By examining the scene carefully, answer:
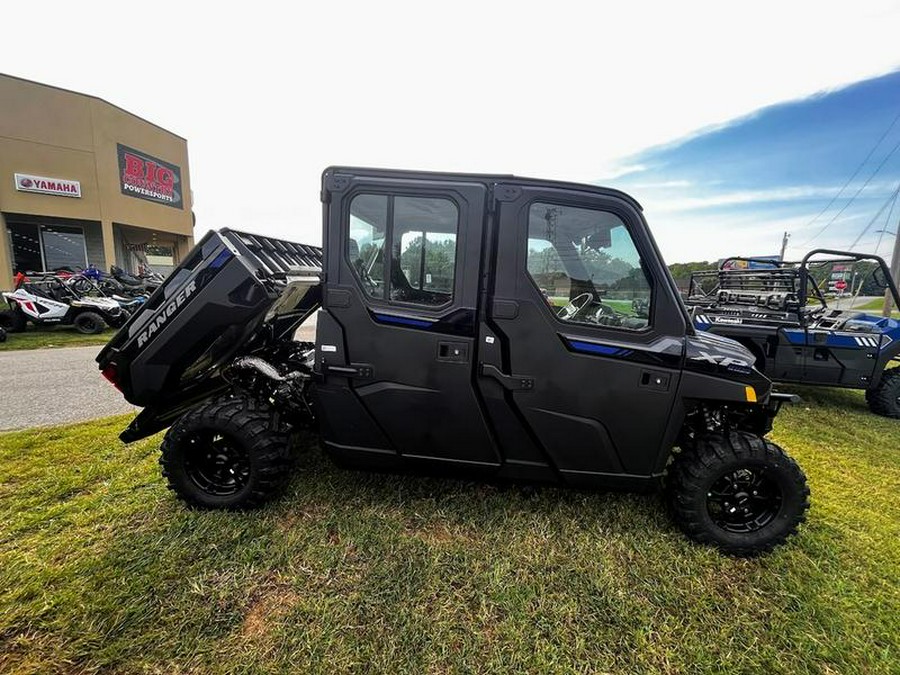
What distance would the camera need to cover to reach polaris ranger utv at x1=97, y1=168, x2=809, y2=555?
2373 mm

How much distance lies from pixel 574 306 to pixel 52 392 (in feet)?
23.2

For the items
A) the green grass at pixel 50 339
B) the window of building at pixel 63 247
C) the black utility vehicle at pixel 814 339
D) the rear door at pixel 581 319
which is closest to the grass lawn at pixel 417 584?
the rear door at pixel 581 319

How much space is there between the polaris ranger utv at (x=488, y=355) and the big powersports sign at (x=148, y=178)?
2308 centimetres

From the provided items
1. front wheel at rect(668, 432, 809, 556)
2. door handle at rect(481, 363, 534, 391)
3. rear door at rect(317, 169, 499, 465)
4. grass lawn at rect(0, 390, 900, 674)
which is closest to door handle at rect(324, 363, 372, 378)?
rear door at rect(317, 169, 499, 465)

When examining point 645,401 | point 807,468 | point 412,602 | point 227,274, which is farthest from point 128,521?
point 807,468

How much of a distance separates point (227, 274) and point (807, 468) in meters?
5.26

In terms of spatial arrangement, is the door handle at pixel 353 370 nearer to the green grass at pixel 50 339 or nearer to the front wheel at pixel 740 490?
the front wheel at pixel 740 490

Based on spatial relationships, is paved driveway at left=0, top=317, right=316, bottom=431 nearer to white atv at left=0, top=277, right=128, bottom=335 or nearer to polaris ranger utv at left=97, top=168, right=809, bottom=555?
polaris ranger utv at left=97, top=168, right=809, bottom=555

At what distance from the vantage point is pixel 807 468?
374 cm

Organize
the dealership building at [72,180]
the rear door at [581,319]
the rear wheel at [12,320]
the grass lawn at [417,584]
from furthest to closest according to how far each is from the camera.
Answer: the dealership building at [72,180], the rear wheel at [12,320], the rear door at [581,319], the grass lawn at [417,584]

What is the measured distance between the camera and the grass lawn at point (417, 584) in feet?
6.01

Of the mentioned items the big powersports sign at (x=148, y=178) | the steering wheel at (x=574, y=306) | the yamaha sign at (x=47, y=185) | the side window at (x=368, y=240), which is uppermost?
the big powersports sign at (x=148, y=178)

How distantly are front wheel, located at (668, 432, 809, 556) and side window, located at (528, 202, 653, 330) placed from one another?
98 cm

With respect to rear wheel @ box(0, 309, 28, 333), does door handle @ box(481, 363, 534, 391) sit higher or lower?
higher
